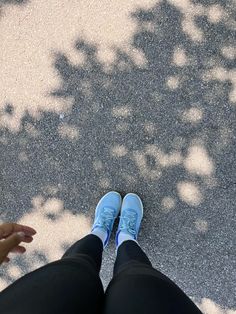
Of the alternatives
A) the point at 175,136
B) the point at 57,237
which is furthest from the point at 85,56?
the point at 57,237

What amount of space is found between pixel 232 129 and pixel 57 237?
1.59m

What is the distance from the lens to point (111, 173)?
285cm

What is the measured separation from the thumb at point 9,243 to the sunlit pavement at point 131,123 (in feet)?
3.48

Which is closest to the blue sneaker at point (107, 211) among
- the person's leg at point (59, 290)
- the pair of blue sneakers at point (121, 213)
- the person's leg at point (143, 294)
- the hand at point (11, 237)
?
the pair of blue sneakers at point (121, 213)

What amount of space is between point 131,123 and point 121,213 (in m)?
0.69

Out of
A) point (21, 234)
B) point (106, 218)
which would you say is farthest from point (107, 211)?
point (21, 234)

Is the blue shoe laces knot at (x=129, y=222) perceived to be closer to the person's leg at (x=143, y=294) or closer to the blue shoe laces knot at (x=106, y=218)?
the blue shoe laces knot at (x=106, y=218)

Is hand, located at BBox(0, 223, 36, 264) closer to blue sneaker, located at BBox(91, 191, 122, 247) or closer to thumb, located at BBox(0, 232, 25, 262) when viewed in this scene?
thumb, located at BBox(0, 232, 25, 262)

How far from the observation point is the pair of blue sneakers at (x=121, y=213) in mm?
2750

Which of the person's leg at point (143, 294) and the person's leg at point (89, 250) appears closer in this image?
the person's leg at point (143, 294)

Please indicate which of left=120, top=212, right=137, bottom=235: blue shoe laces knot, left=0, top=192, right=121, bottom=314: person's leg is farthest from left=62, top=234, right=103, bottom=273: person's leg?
left=120, top=212, right=137, bottom=235: blue shoe laces knot

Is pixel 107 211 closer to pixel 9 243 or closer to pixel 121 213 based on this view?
pixel 121 213

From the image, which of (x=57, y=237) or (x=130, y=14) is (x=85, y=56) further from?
(x=57, y=237)

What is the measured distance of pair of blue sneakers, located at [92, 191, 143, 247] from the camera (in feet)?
9.02
